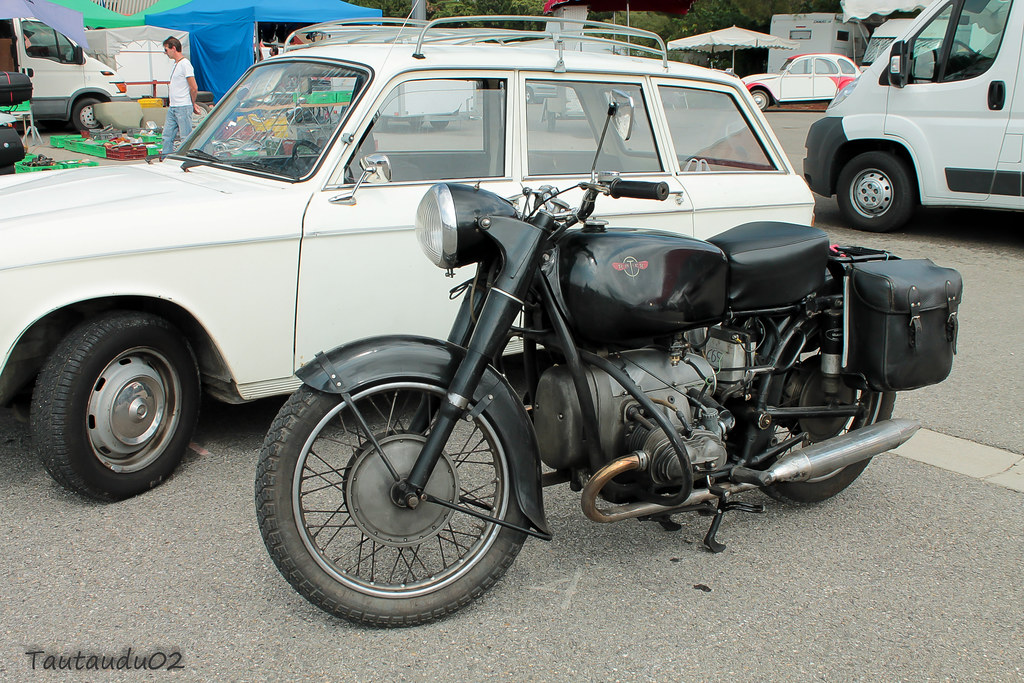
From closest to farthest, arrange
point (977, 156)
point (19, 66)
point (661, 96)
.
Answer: point (661, 96), point (977, 156), point (19, 66)

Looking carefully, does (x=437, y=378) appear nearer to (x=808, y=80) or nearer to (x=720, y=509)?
(x=720, y=509)

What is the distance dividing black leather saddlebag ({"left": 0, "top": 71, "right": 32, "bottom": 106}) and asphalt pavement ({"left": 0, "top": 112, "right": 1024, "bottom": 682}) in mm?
10182

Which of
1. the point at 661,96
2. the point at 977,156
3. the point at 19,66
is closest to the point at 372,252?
the point at 661,96

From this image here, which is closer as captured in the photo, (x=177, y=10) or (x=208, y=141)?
(x=208, y=141)

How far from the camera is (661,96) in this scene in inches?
194

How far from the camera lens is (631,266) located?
291 cm

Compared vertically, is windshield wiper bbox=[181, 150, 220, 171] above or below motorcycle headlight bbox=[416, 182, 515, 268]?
above

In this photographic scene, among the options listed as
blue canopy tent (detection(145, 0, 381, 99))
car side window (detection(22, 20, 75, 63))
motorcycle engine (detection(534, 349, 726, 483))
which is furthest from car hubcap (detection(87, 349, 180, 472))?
car side window (detection(22, 20, 75, 63))

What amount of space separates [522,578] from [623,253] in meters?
1.17

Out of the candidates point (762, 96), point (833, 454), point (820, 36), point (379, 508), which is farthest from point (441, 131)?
point (820, 36)

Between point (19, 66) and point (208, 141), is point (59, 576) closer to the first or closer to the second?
point (208, 141)

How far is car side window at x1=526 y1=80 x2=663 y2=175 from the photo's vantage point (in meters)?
4.53

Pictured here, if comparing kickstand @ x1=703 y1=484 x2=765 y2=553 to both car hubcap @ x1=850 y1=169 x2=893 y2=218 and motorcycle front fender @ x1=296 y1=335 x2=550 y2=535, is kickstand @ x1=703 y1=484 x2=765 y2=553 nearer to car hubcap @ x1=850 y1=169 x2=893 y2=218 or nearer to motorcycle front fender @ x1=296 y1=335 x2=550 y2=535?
motorcycle front fender @ x1=296 y1=335 x2=550 y2=535

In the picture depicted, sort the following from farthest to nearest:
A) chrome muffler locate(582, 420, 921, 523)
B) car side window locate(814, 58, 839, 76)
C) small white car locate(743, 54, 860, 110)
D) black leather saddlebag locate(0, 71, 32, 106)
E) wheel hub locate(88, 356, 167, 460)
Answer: car side window locate(814, 58, 839, 76) < small white car locate(743, 54, 860, 110) < black leather saddlebag locate(0, 71, 32, 106) < wheel hub locate(88, 356, 167, 460) < chrome muffler locate(582, 420, 921, 523)
